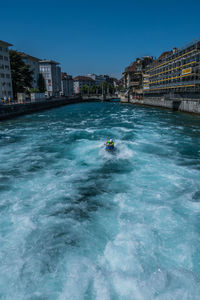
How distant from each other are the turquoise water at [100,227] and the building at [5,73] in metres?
52.2

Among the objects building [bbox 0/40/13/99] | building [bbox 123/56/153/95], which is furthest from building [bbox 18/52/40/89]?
building [bbox 123/56/153/95]

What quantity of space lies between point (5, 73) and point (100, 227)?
6660 centimetres

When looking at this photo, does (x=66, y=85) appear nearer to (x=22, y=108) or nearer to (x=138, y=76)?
(x=138, y=76)

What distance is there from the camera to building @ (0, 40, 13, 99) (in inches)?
2435

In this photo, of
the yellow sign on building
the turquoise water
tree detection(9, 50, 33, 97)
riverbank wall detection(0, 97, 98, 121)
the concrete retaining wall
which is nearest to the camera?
the turquoise water

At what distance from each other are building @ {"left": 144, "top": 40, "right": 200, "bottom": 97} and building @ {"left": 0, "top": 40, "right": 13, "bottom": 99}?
162 feet

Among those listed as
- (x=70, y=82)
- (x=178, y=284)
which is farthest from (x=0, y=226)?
(x=70, y=82)

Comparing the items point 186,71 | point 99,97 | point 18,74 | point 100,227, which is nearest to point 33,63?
point 18,74

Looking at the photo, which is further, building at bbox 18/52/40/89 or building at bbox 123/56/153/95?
building at bbox 123/56/153/95

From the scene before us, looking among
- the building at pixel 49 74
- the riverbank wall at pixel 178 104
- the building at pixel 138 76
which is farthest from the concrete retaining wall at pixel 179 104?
the building at pixel 49 74

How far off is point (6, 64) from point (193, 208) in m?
69.2

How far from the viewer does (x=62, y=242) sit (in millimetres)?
8742

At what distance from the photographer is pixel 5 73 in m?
63.6

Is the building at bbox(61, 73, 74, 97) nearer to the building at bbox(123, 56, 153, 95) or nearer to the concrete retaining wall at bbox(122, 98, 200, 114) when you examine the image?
the building at bbox(123, 56, 153, 95)
